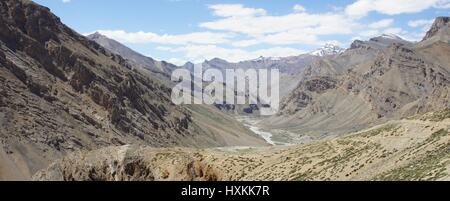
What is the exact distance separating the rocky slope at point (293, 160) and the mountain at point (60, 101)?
5377 cm

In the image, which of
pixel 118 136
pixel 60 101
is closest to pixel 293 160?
pixel 118 136

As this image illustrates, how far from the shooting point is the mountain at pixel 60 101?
110 meters

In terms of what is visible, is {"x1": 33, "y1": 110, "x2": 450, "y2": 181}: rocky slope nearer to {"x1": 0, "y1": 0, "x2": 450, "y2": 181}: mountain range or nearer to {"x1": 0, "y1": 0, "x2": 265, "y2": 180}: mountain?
{"x1": 0, "y1": 0, "x2": 450, "y2": 181}: mountain range

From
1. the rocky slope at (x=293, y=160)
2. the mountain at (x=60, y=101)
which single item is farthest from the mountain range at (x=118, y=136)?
the mountain at (x=60, y=101)

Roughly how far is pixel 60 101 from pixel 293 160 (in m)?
98.7

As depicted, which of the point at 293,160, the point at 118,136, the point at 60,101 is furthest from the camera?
the point at 118,136

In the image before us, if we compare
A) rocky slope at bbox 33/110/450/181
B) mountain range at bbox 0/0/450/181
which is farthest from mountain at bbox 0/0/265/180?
rocky slope at bbox 33/110/450/181

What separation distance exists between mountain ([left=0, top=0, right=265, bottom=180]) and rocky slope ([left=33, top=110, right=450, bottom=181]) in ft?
176

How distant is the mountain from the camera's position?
11044cm

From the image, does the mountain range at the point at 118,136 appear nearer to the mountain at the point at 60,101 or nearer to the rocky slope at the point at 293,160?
the rocky slope at the point at 293,160

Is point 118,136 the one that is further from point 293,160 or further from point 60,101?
point 293,160

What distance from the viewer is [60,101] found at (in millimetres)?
133625
